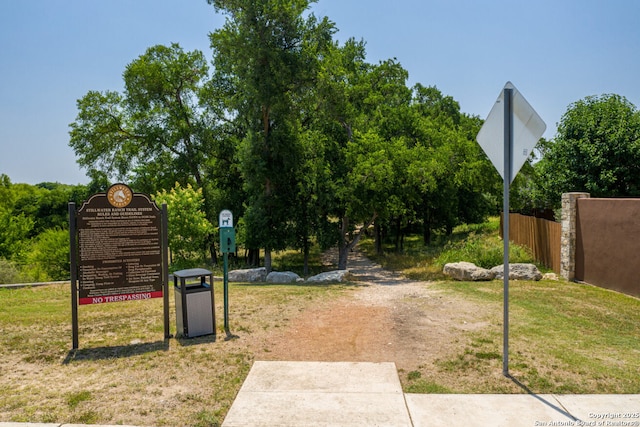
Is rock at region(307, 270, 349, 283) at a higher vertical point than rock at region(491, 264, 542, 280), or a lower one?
lower

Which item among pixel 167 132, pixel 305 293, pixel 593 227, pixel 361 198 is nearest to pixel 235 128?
pixel 167 132

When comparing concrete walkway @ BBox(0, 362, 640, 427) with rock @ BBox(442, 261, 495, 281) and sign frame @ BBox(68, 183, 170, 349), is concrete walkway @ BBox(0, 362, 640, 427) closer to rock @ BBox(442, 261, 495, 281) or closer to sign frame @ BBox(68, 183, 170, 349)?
sign frame @ BBox(68, 183, 170, 349)

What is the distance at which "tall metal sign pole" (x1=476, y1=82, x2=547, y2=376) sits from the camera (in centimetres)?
512

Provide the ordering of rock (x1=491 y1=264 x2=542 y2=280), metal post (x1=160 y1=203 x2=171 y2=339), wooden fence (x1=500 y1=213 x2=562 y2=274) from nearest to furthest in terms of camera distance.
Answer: metal post (x1=160 y1=203 x2=171 y2=339) < rock (x1=491 y1=264 x2=542 y2=280) < wooden fence (x1=500 y1=213 x2=562 y2=274)

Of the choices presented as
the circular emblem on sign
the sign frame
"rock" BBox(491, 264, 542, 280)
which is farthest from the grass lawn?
"rock" BBox(491, 264, 542, 280)

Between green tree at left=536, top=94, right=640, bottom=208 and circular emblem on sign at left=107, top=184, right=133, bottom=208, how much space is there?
18.4 meters

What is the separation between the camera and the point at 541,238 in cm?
1596

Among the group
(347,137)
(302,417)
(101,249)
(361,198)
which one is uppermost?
(347,137)

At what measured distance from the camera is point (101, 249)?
21.7 ft

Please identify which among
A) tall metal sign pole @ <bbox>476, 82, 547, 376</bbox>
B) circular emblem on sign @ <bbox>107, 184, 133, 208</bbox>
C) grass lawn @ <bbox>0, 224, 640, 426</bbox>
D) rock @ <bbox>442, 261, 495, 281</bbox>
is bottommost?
grass lawn @ <bbox>0, 224, 640, 426</bbox>

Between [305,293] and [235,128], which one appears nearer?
[305,293]

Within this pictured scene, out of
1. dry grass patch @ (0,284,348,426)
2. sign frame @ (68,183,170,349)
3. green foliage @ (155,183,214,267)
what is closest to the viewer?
dry grass patch @ (0,284,348,426)

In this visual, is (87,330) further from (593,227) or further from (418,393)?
(593,227)

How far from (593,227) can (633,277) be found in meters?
1.80
